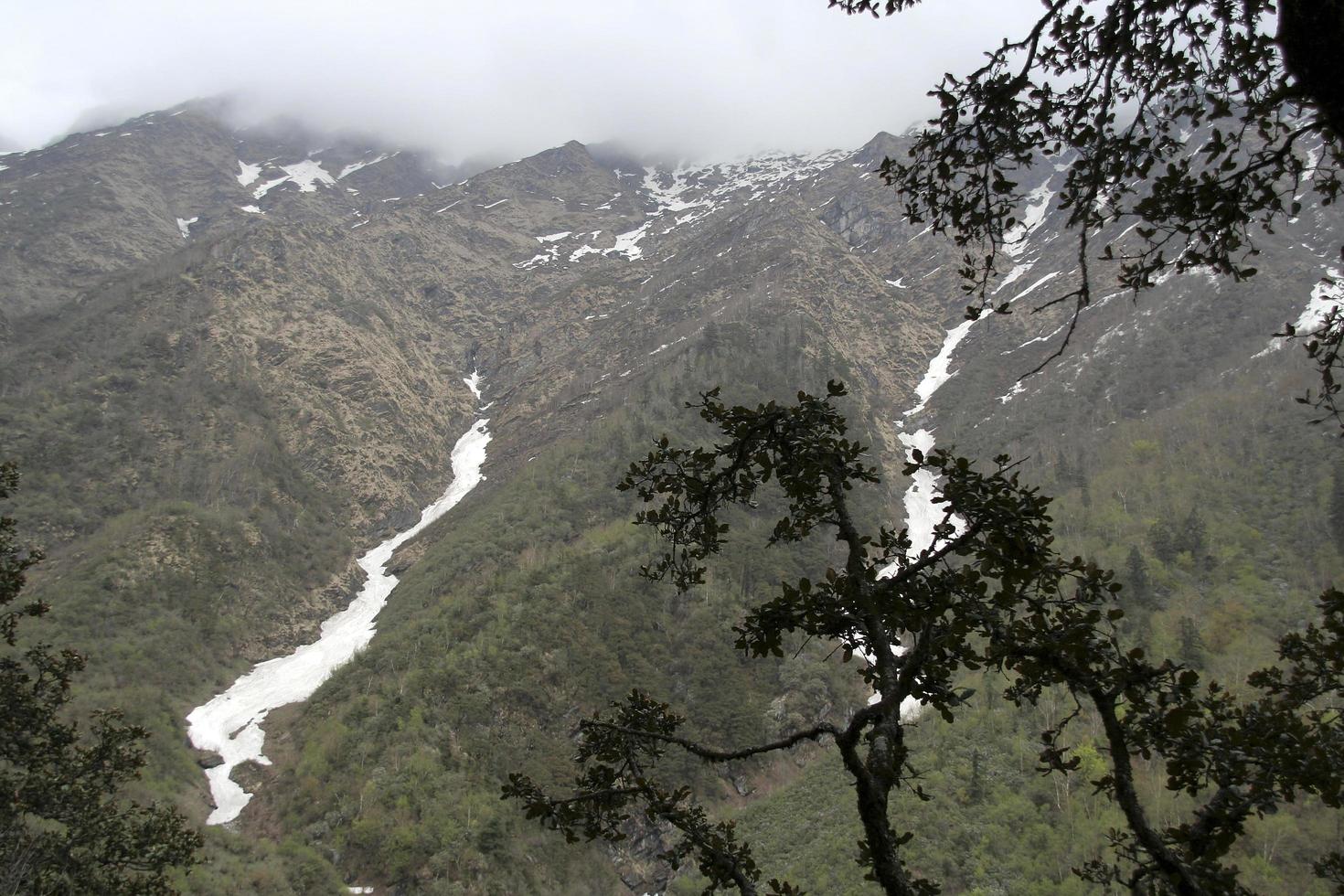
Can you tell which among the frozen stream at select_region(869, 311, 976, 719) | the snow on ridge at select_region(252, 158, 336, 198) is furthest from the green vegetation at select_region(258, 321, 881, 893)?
the snow on ridge at select_region(252, 158, 336, 198)

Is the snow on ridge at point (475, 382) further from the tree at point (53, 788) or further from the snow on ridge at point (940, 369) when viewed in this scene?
the tree at point (53, 788)

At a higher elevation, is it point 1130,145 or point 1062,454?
point 1130,145

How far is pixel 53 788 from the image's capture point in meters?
8.13

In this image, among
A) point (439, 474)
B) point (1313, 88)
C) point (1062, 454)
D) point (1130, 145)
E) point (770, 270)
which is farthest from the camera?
point (770, 270)

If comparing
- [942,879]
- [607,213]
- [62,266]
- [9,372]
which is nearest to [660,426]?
[942,879]

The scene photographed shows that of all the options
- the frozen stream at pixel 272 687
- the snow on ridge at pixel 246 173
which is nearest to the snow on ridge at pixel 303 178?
the snow on ridge at pixel 246 173

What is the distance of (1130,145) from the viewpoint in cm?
322

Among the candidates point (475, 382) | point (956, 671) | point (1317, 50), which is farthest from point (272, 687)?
point (475, 382)

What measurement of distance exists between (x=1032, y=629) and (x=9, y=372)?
96709 millimetres

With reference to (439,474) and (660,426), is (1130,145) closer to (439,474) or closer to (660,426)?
(660,426)

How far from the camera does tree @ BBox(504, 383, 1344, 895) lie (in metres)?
2.38

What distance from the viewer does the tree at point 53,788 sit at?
7.83 metres

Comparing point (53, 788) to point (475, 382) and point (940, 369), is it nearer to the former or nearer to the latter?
point (940, 369)

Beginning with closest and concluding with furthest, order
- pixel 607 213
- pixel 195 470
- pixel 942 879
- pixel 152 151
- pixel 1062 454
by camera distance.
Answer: pixel 942 879
pixel 195 470
pixel 1062 454
pixel 152 151
pixel 607 213
